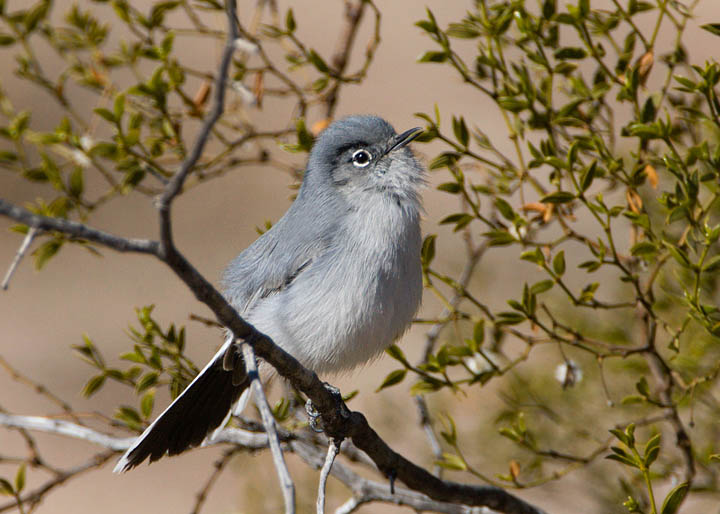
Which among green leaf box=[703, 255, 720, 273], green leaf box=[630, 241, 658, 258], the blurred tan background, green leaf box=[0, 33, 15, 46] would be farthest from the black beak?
the blurred tan background

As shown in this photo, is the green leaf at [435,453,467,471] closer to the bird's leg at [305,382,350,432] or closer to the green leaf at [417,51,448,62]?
the bird's leg at [305,382,350,432]

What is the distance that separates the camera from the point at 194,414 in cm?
230

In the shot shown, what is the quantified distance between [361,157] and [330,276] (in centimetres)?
45

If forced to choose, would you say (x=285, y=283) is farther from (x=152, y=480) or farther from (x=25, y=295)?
(x=25, y=295)

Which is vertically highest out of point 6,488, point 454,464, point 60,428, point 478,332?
point 478,332

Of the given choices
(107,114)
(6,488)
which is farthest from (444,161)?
(6,488)

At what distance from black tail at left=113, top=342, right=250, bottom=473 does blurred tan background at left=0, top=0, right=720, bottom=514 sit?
238 centimetres

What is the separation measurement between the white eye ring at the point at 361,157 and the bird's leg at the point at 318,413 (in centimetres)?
70

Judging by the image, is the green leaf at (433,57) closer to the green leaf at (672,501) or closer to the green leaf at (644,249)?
the green leaf at (644,249)

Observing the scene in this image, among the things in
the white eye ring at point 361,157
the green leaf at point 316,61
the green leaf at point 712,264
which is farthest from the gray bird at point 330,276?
the green leaf at point 712,264

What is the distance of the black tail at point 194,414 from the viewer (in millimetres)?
2146

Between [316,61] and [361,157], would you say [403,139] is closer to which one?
[361,157]

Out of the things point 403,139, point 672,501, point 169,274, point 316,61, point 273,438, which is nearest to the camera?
point 273,438

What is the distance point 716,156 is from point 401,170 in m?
0.89
